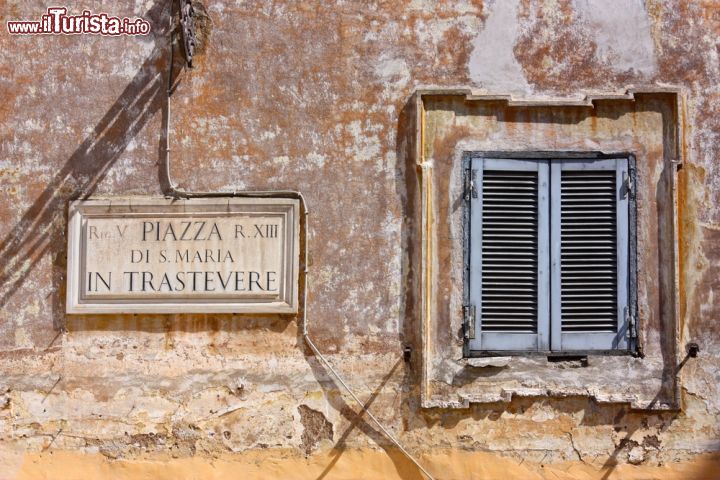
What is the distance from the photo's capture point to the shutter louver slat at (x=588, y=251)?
707cm

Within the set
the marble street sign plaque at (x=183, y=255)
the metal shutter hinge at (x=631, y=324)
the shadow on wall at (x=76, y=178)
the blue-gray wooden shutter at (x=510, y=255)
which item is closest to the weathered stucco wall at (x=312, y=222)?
the shadow on wall at (x=76, y=178)

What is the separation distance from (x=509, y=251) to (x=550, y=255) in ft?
0.94

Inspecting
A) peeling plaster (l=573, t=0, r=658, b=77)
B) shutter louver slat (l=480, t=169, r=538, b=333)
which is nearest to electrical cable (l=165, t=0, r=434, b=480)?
shutter louver slat (l=480, t=169, r=538, b=333)

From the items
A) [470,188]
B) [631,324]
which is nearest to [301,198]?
[470,188]

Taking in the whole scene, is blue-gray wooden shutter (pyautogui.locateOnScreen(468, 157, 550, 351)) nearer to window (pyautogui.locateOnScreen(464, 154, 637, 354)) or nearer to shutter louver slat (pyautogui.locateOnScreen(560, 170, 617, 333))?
window (pyautogui.locateOnScreen(464, 154, 637, 354))

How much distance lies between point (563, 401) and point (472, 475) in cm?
80

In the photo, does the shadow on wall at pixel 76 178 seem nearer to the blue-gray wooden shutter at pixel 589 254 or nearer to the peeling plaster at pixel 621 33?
the blue-gray wooden shutter at pixel 589 254

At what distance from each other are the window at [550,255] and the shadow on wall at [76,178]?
2.34 metres

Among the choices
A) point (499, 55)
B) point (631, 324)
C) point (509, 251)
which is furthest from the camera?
point (499, 55)

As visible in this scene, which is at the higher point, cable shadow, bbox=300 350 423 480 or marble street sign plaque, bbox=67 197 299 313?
marble street sign plaque, bbox=67 197 299 313

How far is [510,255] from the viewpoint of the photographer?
7.12 metres

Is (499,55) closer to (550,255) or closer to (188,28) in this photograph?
(550,255)

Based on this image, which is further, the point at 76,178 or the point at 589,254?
the point at 76,178

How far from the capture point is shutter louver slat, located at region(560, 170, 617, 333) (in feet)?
23.2
